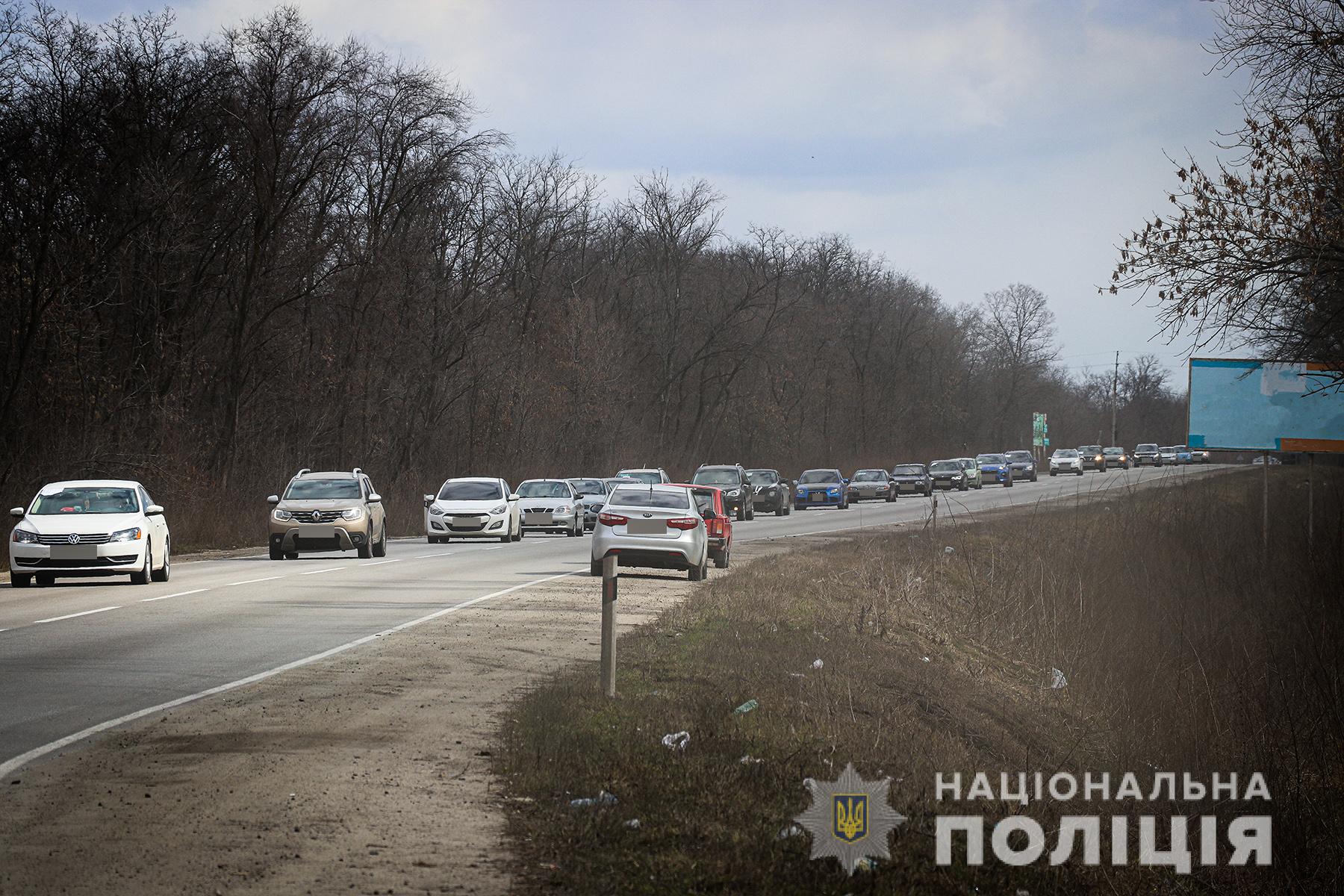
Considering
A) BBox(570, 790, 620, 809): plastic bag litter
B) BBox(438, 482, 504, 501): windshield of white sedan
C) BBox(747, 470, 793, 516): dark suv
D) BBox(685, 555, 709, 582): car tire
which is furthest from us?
BBox(747, 470, 793, 516): dark suv

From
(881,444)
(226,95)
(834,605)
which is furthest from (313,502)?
(881,444)

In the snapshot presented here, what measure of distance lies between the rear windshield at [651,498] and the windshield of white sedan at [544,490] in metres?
20.6

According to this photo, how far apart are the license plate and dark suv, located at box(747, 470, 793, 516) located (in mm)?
36071

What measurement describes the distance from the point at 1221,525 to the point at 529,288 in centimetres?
4112

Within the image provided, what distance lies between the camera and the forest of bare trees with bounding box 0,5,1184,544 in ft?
120

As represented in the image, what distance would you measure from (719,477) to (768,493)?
6321 millimetres

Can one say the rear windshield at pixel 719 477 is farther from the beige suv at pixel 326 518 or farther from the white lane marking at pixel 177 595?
the white lane marking at pixel 177 595

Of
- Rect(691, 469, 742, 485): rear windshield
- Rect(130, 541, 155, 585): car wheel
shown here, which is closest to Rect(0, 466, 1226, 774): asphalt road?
Rect(130, 541, 155, 585): car wheel

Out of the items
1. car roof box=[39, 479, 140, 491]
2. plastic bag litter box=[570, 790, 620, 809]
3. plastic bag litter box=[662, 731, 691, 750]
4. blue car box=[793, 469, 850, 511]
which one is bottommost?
plastic bag litter box=[570, 790, 620, 809]

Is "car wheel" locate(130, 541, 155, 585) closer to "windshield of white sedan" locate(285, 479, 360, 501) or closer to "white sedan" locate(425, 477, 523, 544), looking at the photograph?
"windshield of white sedan" locate(285, 479, 360, 501)

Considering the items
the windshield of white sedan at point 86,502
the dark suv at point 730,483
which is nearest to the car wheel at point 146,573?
the windshield of white sedan at point 86,502

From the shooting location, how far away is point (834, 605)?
2125 centimetres

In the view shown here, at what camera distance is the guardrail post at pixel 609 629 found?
11328 mm

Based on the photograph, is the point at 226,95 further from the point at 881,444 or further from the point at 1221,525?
the point at 881,444
